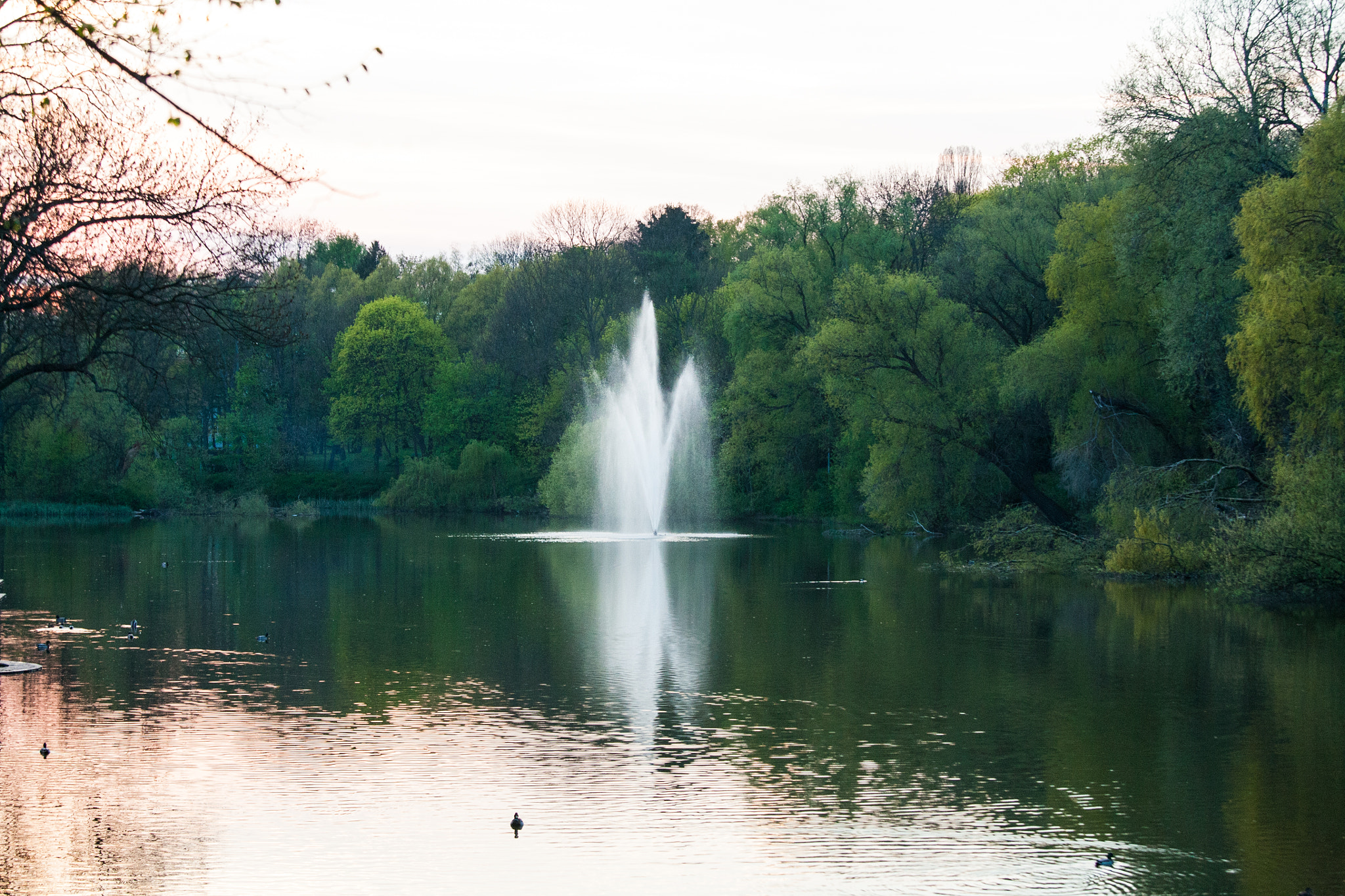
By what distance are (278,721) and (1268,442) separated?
18834mm

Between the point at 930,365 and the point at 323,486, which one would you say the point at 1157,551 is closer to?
the point at 930,365

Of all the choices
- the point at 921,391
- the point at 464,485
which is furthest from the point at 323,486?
A: the point at 921,391

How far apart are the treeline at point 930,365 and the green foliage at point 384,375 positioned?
19 cm

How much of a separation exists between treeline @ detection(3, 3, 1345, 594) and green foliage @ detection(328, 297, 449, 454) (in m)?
0.19

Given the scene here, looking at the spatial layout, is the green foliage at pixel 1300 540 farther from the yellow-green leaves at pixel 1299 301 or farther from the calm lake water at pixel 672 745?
the calm lake water at pixel 672 745

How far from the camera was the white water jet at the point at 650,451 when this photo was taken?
50375mm

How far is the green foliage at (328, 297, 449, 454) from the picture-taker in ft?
243

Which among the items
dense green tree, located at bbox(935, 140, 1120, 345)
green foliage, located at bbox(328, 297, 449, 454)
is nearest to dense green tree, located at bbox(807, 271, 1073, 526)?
dense green tree, located at bbox(935, 140, 1120, 345)

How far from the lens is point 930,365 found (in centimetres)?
3978

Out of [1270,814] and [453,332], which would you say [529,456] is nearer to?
[453,332]

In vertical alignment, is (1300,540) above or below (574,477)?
below

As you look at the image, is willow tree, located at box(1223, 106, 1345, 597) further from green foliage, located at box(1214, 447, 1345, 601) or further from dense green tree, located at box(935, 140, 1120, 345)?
dense green tree, located at box(935, 140, 1120, 345)

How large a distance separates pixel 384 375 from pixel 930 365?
4158 cm

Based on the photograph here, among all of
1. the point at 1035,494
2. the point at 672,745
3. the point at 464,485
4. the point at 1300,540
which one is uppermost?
the point at 464,485
